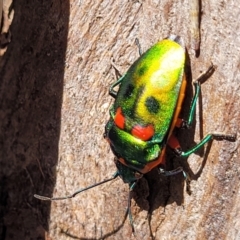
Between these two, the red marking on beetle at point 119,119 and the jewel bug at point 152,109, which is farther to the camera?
the red marking on beetle at point 119,119

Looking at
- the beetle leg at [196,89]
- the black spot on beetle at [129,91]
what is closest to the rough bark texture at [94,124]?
the beetle leg at [196,89]

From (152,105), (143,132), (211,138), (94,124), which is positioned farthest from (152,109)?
(94,124)

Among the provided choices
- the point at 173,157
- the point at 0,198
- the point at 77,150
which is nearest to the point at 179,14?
the point at 173,157

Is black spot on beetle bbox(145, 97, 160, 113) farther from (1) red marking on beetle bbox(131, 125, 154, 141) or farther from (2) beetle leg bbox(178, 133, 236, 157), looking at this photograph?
(2) beetle leg bbox(178, 133, 236, 157)

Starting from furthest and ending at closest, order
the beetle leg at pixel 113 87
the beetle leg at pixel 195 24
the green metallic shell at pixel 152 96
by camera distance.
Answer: the beetle leg at pixel 113 87 → the beetle leg at pixel 195 24 → the green metallic shell at pixel 152 96

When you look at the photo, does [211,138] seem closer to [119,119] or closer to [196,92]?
[196,92]

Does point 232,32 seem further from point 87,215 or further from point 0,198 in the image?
point 0,198

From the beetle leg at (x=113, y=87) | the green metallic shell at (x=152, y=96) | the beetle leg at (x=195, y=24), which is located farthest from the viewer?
the beetle leg at (x=113, y=87)

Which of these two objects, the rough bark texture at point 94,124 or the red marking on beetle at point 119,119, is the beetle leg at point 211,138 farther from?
the red marking on beetle at point 119,119
